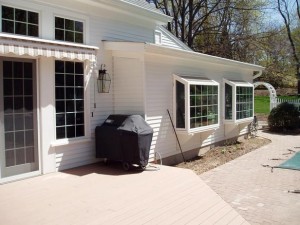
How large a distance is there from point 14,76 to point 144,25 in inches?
184

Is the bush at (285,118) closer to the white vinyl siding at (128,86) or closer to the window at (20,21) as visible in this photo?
the white vinyl siding at (128,86)

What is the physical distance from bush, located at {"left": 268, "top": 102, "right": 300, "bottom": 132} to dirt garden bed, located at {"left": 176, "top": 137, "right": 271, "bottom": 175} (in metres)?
3.29

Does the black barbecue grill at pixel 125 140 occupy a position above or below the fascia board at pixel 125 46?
below

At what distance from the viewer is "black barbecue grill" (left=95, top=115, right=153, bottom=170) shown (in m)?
7.29

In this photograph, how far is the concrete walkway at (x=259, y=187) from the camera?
6.18m

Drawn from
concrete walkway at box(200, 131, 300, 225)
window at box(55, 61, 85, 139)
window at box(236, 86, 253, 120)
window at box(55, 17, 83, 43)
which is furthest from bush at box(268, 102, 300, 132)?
window at box(55, 17, 83, 43)

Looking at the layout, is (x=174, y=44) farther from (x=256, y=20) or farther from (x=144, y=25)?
(x=256, y=20)

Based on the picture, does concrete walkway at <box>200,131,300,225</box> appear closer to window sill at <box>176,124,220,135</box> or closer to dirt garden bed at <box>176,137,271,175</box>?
dirt garden bed at <box>176,137,271,175</box>

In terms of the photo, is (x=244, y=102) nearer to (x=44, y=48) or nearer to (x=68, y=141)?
(x=68, y=141)

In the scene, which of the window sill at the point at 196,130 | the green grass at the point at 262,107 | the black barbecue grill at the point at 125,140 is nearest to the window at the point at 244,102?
the window sill at the point at 196,130

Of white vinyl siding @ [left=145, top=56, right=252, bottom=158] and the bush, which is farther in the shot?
the bush

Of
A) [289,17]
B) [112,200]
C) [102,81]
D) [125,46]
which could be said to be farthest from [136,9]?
[289,17]

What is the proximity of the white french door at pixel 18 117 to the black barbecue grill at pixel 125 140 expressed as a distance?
1479 millimetres

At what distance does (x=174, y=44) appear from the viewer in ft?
46.2
